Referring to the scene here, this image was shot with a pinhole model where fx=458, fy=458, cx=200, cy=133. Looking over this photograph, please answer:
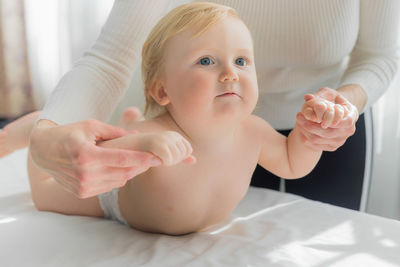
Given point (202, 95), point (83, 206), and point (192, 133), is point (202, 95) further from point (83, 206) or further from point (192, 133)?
point (83, 206)

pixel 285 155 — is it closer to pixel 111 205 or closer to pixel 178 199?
pixel 178 199

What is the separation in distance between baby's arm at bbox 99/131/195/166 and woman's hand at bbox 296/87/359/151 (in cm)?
24

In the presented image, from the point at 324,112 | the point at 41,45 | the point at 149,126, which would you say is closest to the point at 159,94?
the point at 149,126

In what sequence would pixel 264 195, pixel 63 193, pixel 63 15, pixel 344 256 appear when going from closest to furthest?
pixel 344 256
pixel 63 193
pixel 264 195
pixel 63 15

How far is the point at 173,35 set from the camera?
2.62ft

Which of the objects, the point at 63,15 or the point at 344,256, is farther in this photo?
the point at 63,15

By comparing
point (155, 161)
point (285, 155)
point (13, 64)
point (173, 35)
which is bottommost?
point (13, 64)

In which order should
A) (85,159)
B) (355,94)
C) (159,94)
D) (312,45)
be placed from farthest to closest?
1. (312,45)
2. (355,94)
3. (159,94)
4. (85,159)

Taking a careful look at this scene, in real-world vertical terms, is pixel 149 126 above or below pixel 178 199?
above

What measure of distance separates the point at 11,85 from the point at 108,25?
185cm

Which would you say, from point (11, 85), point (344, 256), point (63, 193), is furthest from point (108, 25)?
point (11, 85)

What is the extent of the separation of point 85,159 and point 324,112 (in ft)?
1.26

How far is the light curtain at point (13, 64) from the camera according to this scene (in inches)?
98.1

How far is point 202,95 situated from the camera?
0.76 metres
